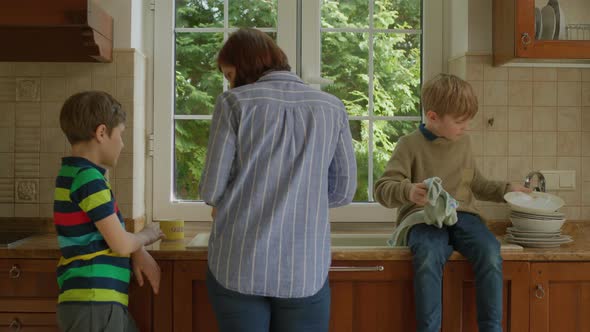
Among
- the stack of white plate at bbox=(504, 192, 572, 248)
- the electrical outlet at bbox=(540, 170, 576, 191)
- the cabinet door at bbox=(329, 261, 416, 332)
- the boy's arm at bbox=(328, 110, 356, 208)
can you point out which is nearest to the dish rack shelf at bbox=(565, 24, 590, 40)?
the electrical outlet at bbox=(540, 170, 576, 191)

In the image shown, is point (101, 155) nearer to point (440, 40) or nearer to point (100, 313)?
point (100, 313)

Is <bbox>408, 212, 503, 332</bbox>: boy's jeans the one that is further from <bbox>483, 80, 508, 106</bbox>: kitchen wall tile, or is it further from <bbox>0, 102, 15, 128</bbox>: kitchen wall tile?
<bbox>0, 102, 15, 128</bbox>: kitchen wall tile

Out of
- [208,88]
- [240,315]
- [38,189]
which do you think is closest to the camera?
[240,315]

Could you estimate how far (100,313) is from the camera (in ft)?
5.83

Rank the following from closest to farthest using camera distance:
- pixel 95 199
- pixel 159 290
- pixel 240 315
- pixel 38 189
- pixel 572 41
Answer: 1. pixel 240 315
2. pixel 95 199
3. pixel 159 290
4. pixel 572 41
5. pixel 38 189

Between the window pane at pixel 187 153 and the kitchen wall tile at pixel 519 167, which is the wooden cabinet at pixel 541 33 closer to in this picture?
the kitchen wall tile at pixel 519 167

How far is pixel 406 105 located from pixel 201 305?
1.25m

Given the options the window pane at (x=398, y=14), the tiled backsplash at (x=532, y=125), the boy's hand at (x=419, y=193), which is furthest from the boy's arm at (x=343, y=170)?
the window pane at (x=398, y=14)

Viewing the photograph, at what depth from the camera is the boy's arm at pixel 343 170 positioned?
5.54 feet

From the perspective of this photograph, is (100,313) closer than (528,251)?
Yes

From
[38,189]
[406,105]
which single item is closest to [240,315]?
[38,189]

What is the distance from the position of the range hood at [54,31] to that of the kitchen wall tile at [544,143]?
1.63m

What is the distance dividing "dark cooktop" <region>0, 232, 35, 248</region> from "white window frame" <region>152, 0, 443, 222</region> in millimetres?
535

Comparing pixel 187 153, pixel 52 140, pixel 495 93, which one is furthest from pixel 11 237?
pixel 495 93
